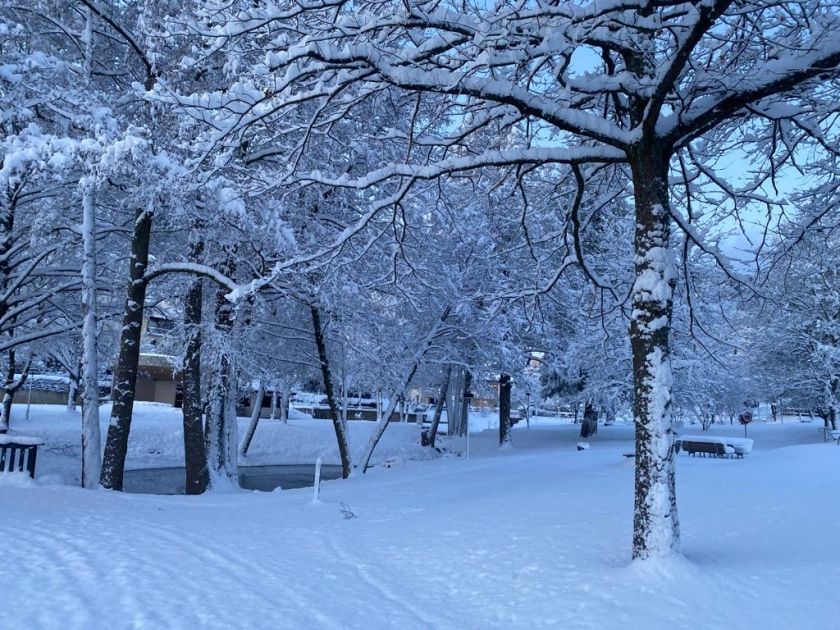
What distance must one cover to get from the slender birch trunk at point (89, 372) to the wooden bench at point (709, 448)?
17.7 meters

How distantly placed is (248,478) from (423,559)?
689 inches

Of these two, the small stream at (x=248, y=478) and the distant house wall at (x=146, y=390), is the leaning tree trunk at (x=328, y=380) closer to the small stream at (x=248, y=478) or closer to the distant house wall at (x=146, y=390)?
the small stream at (x=248, y=478)

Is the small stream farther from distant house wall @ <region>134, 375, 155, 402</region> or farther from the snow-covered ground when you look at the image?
distant house wall @ <region>134, 375, 155, 402</region>

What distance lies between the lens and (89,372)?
12.2 metres

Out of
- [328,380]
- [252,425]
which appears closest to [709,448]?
[328,380]

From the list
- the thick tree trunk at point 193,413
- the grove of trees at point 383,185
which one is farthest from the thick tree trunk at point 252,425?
the thick tree trunk at point 193,413

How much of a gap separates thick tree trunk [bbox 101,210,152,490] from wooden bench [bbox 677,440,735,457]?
1724 cm

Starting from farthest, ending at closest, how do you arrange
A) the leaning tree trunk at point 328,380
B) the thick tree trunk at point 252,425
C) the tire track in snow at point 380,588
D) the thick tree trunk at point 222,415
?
the thick tree trunk at point 252,425 < the leaning tree trunk at point 328,380 < the thick tree trunk at point 222,415 < the tire track in snow at point 380,588

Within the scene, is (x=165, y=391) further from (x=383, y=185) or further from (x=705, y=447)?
(x=383, y=185)

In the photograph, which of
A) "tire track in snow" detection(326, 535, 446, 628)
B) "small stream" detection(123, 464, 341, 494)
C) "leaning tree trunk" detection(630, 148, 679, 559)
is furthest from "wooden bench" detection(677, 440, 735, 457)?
"tire track in snow" detection(326, 535, 446, 628)

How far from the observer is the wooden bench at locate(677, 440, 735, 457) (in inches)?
→ 862

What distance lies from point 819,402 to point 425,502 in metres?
29.6

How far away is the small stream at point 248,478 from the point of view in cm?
1941

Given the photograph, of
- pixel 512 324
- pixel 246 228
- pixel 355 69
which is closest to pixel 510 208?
pixel 512 324
